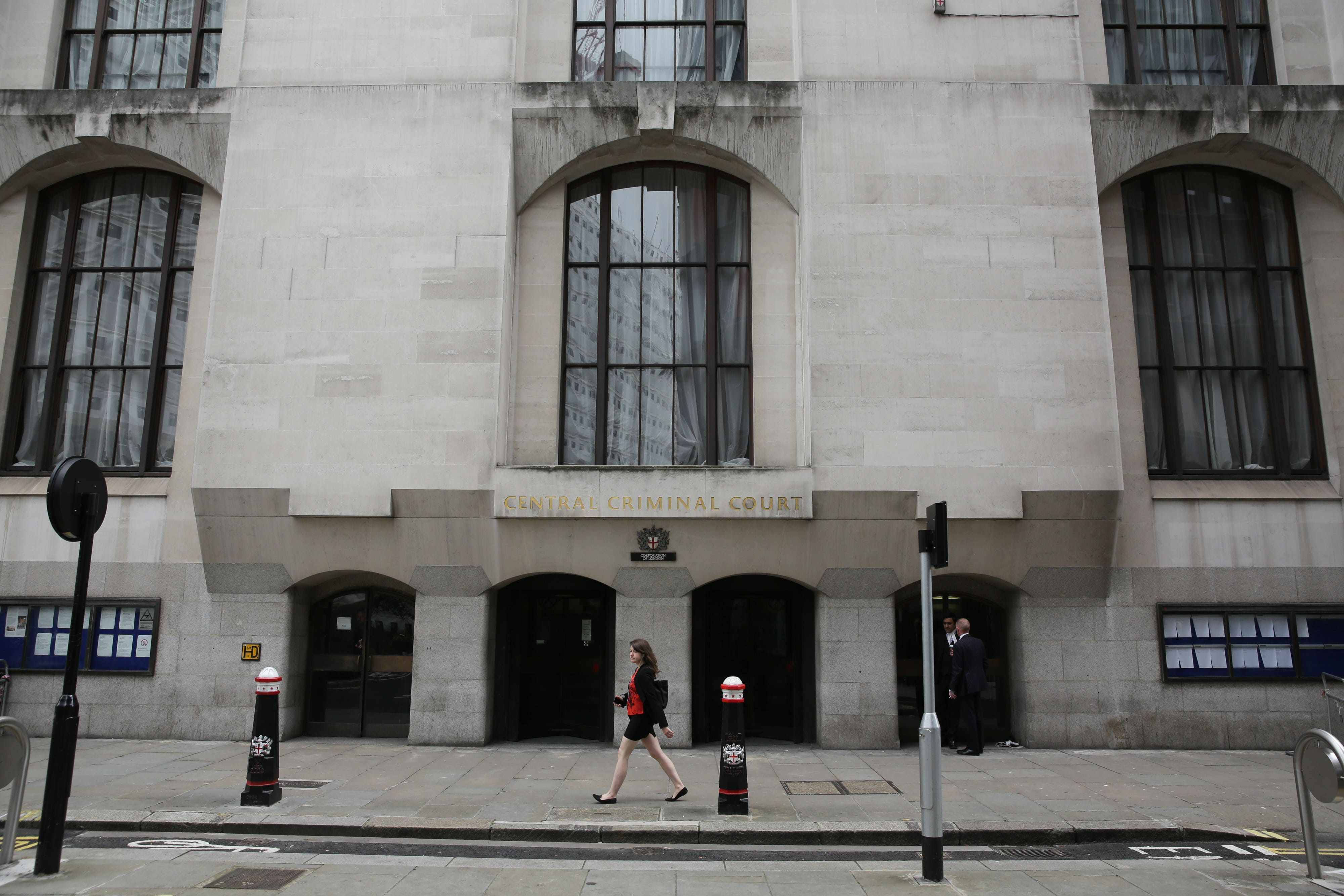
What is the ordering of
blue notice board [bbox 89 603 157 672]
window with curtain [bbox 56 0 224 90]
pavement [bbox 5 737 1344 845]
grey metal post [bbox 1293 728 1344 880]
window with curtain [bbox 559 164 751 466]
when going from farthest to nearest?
window with curtain [bbox 56 0 224 90] → window with curtain [bbox 559 164 751 466] → blue notice board [bbox 89 603 157 672] → pavement [bbox 5 737 1344 845] → grey metal post [bbox 1293 728 1344 880]

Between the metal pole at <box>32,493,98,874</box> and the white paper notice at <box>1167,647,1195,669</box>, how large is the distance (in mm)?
14436

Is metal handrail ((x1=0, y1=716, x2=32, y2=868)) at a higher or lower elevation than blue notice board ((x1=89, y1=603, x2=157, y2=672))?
lower

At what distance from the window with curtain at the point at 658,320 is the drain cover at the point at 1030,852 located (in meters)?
7.22

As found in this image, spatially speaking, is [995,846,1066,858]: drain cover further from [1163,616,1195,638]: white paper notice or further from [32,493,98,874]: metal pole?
[32,493,98,874]: metal pole

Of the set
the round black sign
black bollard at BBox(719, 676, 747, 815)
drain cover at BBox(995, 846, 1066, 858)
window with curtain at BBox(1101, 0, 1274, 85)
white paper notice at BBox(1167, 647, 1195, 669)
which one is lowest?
drain cover at BBox(995, 846, 1066, 858)

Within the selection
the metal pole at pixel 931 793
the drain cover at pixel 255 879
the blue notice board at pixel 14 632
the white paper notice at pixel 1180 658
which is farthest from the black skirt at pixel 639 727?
the blue notice board at pixel 14 632

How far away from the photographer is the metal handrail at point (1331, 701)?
40.3 feet

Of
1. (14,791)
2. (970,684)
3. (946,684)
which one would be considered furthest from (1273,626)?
(14,791)

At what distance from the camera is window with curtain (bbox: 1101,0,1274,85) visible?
619 inches

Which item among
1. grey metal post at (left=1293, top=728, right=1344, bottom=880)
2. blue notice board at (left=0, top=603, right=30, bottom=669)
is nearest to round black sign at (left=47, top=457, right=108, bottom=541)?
blue notice board at (left=0, top=603, right=30, bottom=669)

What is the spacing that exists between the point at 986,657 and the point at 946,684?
95 centimetres

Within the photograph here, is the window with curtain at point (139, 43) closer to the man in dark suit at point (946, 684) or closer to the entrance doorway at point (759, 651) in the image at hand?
the entrance doorway at point (759, 651)

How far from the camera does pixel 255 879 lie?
7.32 meters

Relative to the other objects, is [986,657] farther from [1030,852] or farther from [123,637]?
[123,637]
